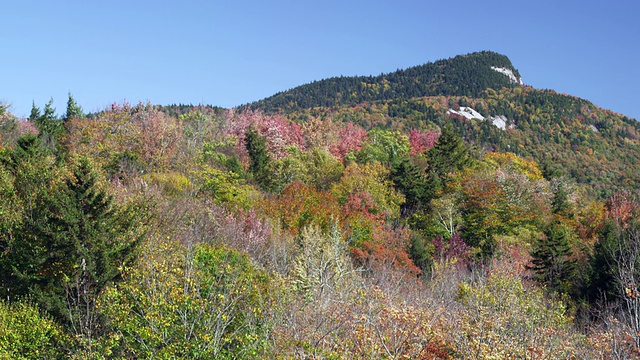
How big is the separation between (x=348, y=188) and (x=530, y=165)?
3304 centimetres

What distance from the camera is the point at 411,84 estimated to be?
16212 centimetres

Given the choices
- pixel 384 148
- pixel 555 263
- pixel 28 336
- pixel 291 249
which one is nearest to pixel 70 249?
pixel 28 336

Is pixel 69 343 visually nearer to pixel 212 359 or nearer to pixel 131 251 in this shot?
pixel 131 251

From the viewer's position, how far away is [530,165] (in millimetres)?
67062

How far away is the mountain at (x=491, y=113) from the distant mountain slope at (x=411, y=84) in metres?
0.28

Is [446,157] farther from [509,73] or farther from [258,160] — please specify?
[509,73]

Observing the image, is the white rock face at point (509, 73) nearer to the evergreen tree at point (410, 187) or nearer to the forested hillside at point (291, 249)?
the forested hillside at point (291, 249)

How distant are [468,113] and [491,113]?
5.19m

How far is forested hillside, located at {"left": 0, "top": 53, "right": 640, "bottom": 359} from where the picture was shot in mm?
14070

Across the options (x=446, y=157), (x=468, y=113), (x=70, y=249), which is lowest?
(x=70, y=249)

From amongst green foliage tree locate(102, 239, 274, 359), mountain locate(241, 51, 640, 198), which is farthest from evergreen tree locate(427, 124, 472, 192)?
green foliage tree locate(102, 239, 274, 359)

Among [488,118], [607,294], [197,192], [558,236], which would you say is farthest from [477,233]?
[488,118]

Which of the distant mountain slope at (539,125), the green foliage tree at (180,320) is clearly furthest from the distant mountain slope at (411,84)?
the green foliage tree at (180,320)

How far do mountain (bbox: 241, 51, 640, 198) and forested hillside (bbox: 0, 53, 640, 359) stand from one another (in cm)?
3051
